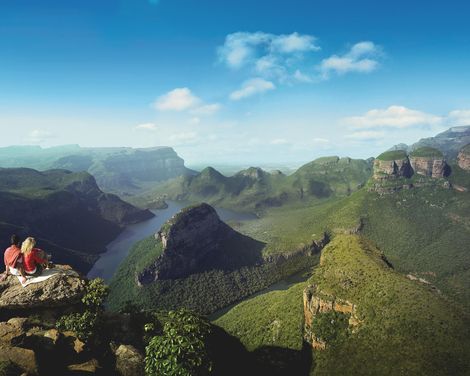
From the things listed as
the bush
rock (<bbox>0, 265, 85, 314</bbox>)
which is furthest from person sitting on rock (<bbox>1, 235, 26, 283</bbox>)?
the bush

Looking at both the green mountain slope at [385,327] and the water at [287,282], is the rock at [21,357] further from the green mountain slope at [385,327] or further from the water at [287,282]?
the water at [287,282]

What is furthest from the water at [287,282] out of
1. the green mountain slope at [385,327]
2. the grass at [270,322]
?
the green mountain slope at [385,327]

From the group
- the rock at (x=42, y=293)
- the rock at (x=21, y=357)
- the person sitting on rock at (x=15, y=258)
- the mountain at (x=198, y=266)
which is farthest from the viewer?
the mountain at (x=198, y=266)

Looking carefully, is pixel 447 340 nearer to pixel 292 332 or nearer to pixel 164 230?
pixel 292 332

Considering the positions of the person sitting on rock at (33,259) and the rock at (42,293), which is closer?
the person sitting on rock at (33,259)

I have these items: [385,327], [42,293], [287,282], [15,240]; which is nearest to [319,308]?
[385,327]

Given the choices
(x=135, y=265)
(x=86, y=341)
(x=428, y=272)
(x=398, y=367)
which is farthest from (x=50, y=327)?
(x=428, y=272)

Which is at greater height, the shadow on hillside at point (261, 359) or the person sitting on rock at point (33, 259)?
the person sitting on rock at point (33, 259)

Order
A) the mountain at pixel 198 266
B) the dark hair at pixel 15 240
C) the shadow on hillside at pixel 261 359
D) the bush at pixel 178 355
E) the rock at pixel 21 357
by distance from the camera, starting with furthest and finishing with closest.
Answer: the mountain at pixel 198 266 → the shadow on hillside at pixel 261 359 → the dark hair at pixel 15 240 → the rock at pixel 21 357 → the bush at pixel 178 355
